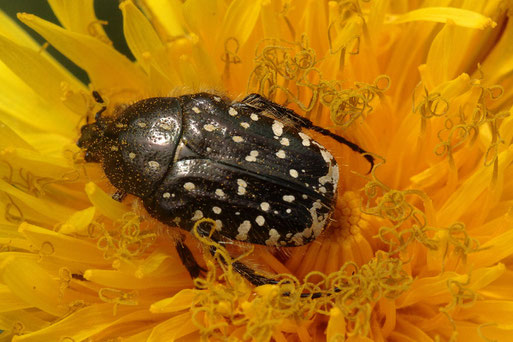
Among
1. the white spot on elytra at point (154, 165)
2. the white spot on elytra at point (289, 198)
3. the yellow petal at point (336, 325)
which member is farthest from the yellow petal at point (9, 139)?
the yellow petal at point (336, 325)

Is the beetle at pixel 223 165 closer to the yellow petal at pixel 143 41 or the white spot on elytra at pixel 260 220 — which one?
the white spot on elytra at pixel 260 220

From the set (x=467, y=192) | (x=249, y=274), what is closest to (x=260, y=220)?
(x=249, y=274)

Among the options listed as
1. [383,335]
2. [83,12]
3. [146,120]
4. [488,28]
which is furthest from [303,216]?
[83,12]

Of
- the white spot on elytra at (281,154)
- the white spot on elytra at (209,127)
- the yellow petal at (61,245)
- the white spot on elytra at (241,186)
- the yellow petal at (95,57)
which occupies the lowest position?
the yellow petal at (61,245)

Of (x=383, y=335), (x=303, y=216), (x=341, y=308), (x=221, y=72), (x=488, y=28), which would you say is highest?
(x=488, y=28)

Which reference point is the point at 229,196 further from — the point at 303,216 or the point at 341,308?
the point at 341,308

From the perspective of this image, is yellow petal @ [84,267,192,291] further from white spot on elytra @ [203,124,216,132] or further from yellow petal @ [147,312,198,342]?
white spot on elytra @ [203,124,216,132]

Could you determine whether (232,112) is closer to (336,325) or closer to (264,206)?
(264,206)
